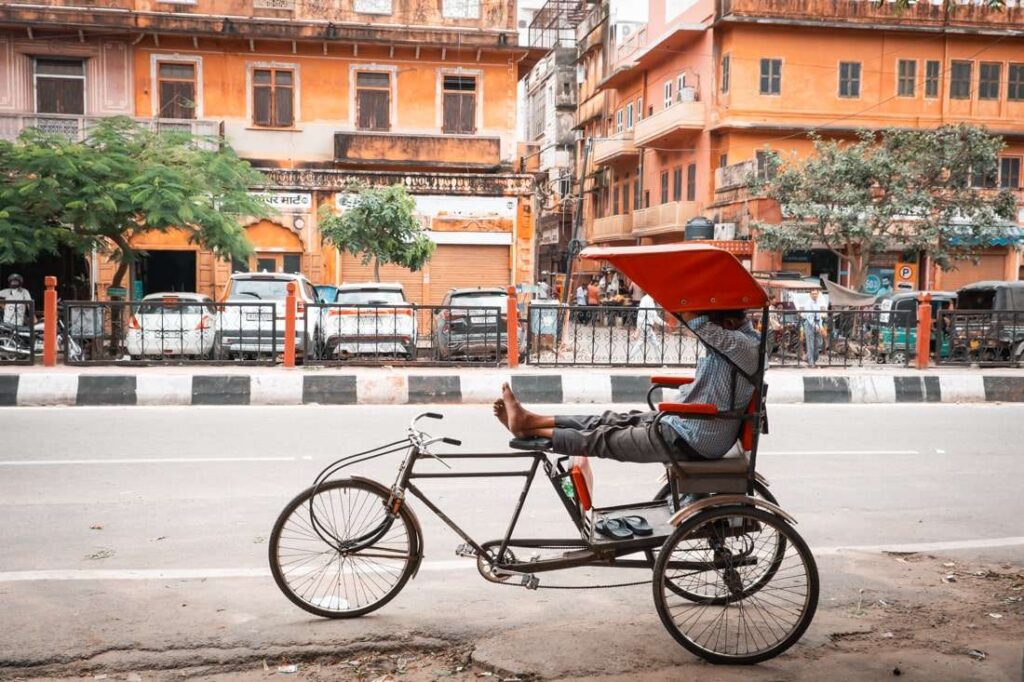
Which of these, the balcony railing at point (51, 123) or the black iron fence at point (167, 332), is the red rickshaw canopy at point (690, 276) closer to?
the black iron fence at point (167, 332)

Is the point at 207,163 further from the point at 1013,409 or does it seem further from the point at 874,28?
the point at 874,28

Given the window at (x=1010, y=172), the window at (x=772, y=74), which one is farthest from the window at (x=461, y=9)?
the window at (x=1010, y=172)

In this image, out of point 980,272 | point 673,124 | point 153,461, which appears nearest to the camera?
point 153,461

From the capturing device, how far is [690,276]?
437 centimetres

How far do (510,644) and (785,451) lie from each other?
5.57 metres

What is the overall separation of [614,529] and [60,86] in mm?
28524

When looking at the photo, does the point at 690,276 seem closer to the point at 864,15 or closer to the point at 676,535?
the point at 676,535

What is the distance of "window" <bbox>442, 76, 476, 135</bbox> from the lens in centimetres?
2991

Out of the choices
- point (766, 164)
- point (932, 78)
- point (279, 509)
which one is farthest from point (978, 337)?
point (932, 78)

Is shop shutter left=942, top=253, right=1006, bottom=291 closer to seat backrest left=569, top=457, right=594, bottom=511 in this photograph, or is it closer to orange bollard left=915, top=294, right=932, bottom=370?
orange bollard left=915, top=294, right=932, bottom=370

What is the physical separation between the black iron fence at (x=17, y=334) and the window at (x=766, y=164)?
22.5 m

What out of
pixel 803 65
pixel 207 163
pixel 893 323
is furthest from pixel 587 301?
pixel 893 323

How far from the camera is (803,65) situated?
1420 inches

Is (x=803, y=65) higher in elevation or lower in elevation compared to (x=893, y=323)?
higher
